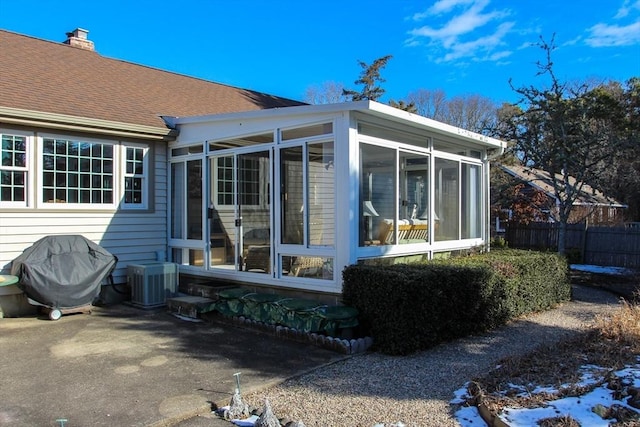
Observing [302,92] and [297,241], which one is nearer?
[297,241]

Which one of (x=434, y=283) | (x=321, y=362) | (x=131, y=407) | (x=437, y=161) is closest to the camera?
(x=131, y=407)

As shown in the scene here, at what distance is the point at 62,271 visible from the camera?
7.27 m

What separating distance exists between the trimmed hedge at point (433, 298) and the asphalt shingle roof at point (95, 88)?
546 centimetres

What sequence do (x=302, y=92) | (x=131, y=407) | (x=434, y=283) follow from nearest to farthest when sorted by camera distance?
1. (x=131, y=407)
2. (x=434, y=283)
3. (x=302, y=92)

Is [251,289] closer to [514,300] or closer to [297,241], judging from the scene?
[297,241]

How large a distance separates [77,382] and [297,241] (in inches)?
137

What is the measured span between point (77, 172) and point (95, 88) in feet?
7.57

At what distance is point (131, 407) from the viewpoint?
13.3 feet

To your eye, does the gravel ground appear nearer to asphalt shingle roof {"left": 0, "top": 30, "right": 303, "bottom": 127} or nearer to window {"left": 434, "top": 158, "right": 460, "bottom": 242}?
window {"left": 434, "top": 158, "right": 460, "bottom": 242}

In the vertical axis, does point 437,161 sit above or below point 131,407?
above

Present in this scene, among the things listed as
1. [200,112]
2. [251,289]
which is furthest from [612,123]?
[251,289]

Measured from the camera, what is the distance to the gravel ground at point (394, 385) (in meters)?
3.96

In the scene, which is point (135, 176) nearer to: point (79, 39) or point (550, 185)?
point (79, 39)

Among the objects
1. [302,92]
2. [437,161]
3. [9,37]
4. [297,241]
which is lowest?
[297,241]
